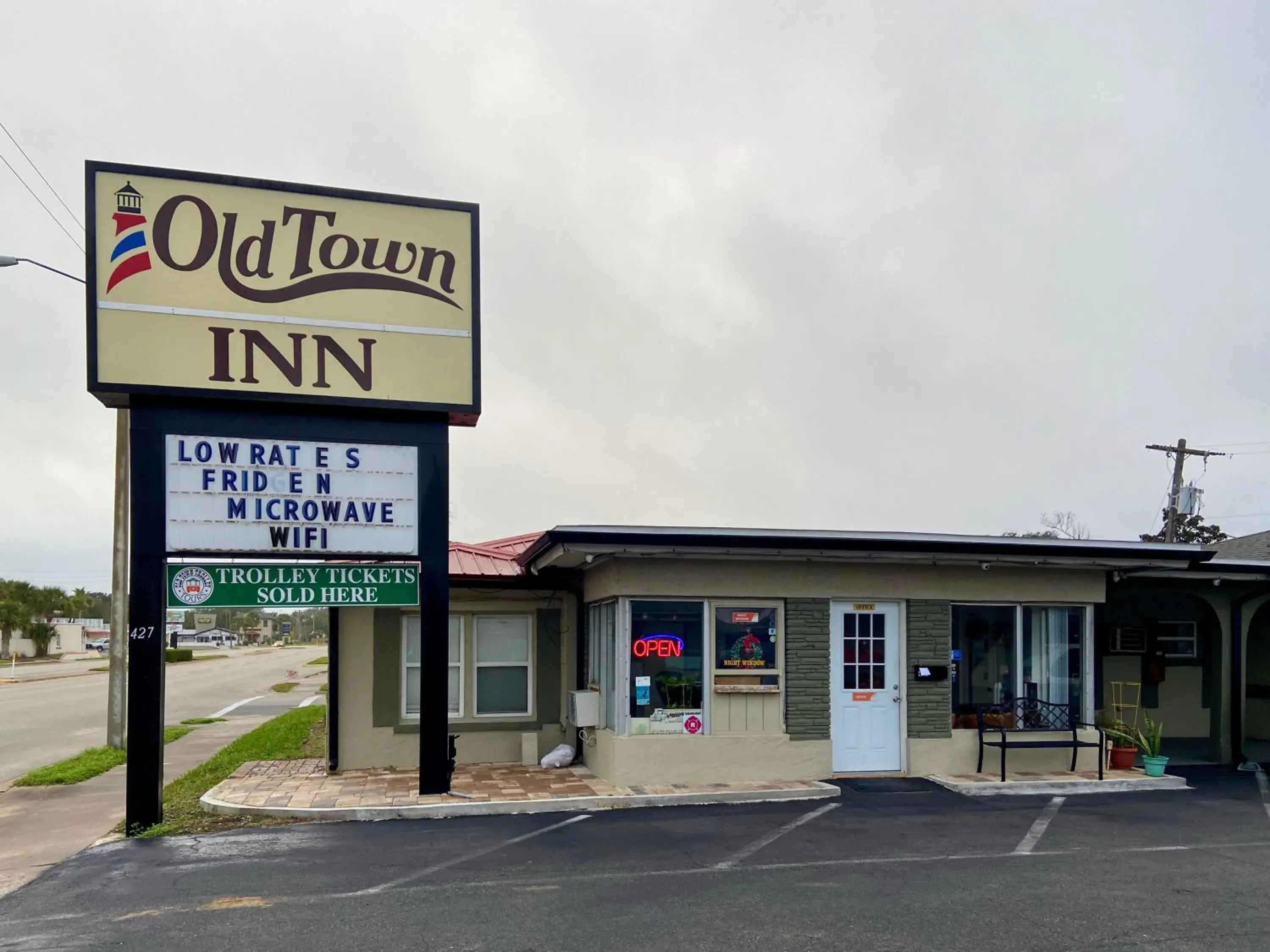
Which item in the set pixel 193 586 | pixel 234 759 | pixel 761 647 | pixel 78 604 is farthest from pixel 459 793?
pixel 78 604

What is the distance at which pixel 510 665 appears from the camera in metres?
15.4

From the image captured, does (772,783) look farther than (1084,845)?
Yes

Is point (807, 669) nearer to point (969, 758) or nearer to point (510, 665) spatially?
point (969, 758)

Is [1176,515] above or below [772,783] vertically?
above

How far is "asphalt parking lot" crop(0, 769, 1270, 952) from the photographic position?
7.02m

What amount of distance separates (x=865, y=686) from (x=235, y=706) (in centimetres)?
2320

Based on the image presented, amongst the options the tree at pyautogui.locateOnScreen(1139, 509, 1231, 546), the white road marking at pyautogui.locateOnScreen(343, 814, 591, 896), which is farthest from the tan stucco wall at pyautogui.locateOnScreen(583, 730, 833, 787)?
the tree at pyautogui.locateOnScreen(1139, 509, 1231, 546)

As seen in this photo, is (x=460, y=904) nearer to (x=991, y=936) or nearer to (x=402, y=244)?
(x=991, y=936)

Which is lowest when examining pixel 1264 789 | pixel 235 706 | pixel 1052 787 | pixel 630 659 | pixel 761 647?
pixel 235 706

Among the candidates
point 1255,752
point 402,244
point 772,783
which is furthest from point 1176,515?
point 402,244

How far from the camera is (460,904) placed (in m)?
7.78

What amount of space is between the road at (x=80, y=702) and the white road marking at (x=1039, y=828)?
1456 centimetres

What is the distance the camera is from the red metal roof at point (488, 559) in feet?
48.7

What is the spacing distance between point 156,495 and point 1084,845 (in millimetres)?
10006
